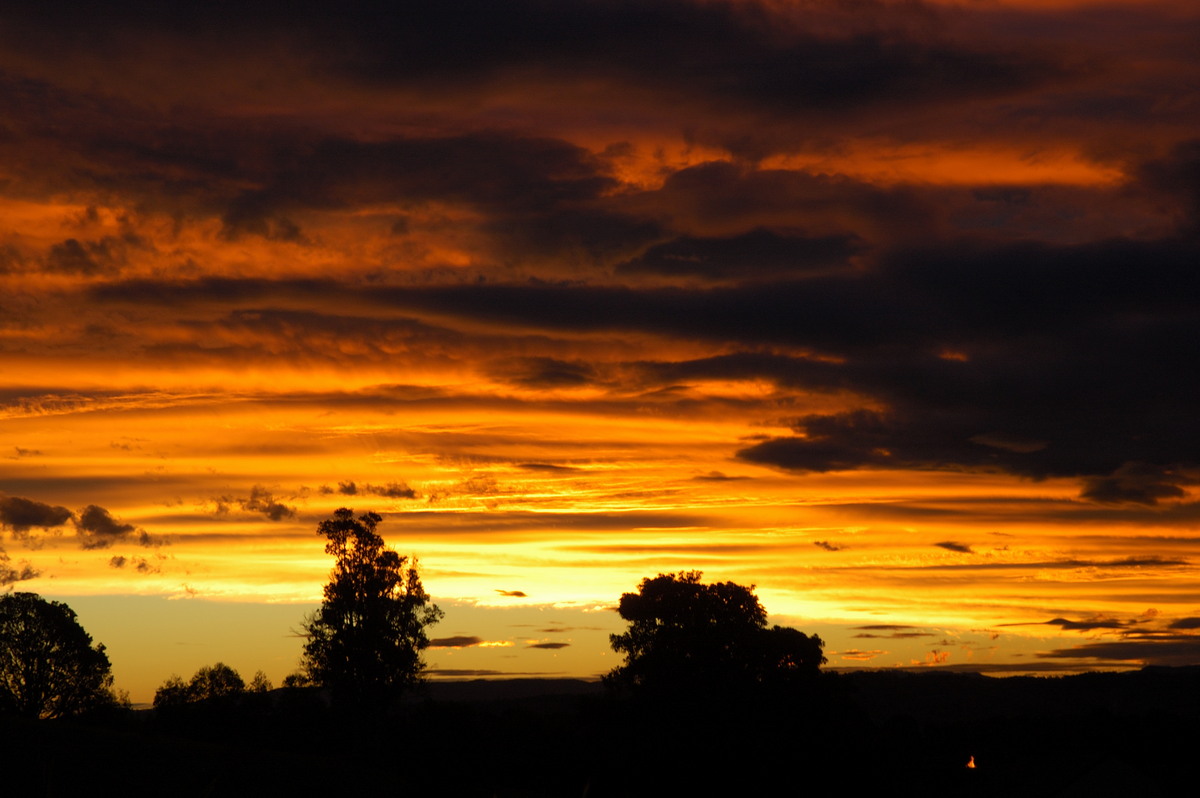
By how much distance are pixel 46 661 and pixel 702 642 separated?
158ft

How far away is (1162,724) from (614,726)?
5655 centimetres

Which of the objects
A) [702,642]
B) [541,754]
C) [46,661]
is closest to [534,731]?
[541,754]

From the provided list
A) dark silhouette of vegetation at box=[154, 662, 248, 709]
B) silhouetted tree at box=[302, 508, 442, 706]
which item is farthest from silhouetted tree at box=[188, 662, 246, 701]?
silhouetted tree at box=[302, 508, 442, 706]

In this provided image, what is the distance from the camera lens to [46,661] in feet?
251

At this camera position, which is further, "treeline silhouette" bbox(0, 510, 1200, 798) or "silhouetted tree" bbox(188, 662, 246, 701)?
"silhouetted tree" bbox(188, 662, 246, 701)

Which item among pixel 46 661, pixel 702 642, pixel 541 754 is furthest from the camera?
pixel 46 661

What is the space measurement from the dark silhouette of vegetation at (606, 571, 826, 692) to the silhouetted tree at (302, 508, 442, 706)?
37.9 feet

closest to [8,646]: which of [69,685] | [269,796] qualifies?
[69,685]

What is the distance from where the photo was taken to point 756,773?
1943 inches

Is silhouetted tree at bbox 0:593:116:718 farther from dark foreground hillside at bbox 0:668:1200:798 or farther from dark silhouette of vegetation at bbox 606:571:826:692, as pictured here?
dark silhouette of vegetation at bbox 606:571:826:692

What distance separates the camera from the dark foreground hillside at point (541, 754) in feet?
155

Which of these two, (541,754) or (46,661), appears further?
(46,661)

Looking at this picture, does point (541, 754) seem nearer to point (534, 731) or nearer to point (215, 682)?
point (534, 731)

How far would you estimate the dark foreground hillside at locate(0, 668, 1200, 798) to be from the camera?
155 feet
